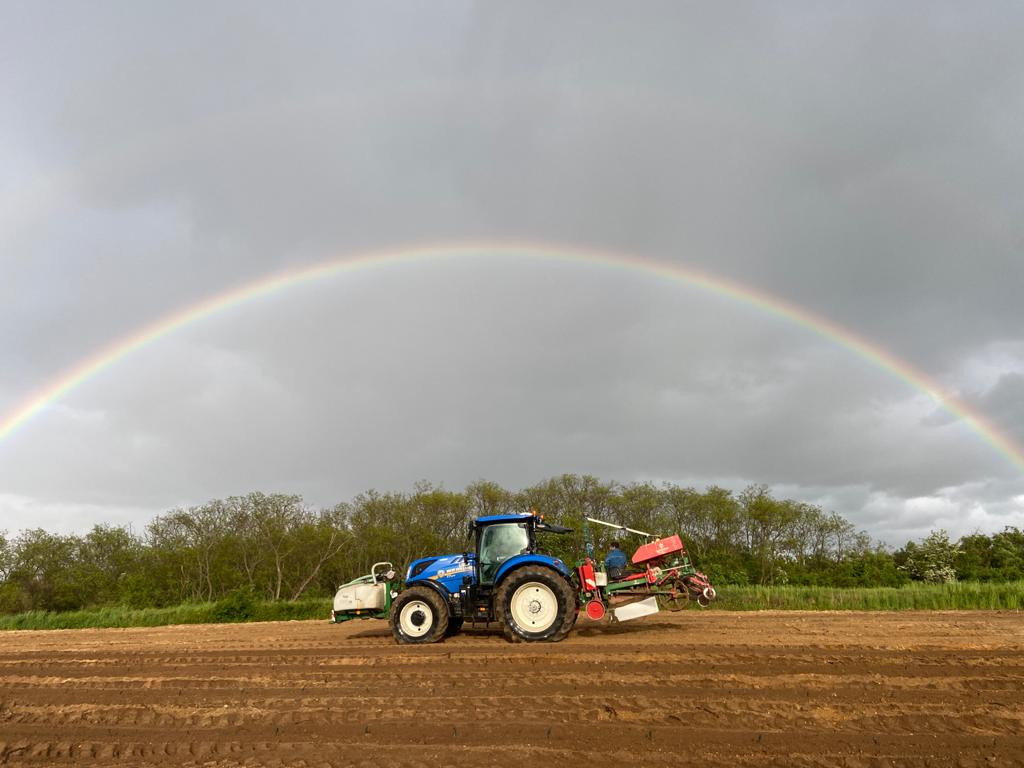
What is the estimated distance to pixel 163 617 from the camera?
27.6 m

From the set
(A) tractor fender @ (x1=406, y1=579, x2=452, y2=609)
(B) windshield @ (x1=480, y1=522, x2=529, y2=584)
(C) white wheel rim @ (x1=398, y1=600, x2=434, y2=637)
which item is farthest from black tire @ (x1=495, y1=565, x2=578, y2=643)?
(C) white wheel rim @ (x1=398, y1=600, x2=434, y2=637)

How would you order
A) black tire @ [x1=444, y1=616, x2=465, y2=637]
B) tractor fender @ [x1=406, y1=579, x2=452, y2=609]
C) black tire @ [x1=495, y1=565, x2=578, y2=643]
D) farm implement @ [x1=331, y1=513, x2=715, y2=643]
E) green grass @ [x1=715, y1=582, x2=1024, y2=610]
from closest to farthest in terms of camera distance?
black tire @ [x1=495, y1=565, x2=578, y2=643], farm implement @ [x1=331, y1=513, x2=715, y2=643], tractor fender @ [x1=406, y1=579, x2=452, y2=609], black tire @ [x1=444, y1=616, x2=465, y2=637], green grass @ [x1=715, y1=582, x2=1024, y2=610]

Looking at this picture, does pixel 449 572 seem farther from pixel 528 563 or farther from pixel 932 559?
pixel 932 559

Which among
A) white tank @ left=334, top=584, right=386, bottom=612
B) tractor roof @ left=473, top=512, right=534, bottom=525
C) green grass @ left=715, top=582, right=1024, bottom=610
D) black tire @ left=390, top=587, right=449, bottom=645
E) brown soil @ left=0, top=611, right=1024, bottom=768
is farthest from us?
green grass @ left=715, top=582, right=1024, bottom=610

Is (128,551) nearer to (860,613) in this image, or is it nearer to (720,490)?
(720,490)

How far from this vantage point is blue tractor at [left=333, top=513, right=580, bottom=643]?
11.4m

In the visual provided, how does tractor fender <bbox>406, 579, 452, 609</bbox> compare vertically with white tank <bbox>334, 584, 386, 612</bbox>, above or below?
above

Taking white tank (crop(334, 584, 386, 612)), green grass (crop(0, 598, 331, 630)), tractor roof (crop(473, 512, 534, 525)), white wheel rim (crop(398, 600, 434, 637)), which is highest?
tractor roof (crop(473, 512, 534, 525))

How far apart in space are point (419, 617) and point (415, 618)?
8 centimetres

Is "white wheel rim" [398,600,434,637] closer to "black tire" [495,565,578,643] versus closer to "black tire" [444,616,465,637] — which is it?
"black tire" [444,616,465,637]

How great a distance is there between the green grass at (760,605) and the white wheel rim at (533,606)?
12702mm

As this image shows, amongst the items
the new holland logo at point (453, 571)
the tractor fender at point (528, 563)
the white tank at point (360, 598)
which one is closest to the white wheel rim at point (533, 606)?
the tractor fender at point (528, 563)

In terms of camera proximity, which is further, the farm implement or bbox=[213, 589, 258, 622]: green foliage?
bbox=[213, 589, 258, 622]: green foliage

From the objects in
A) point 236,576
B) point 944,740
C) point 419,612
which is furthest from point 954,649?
point 236,576
